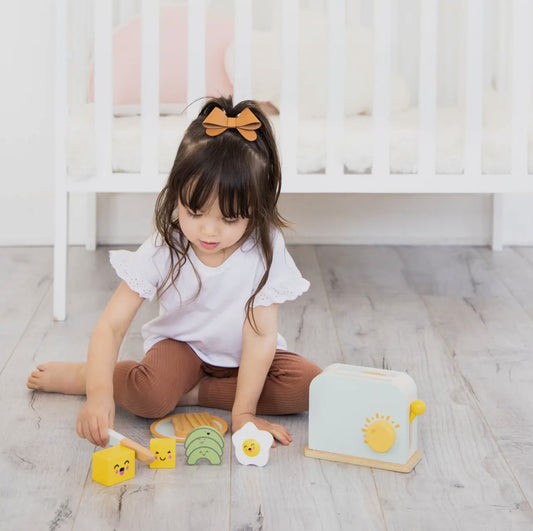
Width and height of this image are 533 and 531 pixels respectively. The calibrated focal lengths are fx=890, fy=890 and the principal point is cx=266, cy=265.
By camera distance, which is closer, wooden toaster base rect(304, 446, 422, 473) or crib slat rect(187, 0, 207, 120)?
wooden toaster base rect(304, 446, 422, 473)

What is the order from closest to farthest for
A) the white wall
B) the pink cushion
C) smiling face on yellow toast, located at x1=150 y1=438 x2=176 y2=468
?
1. smiling face on yellow toast, located at x1=150 y1=438 x2=176 y2=468
2. the pink cushion
3. the white wall

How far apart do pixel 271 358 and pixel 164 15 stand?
3.81 ft

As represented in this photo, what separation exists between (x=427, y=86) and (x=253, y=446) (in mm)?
916

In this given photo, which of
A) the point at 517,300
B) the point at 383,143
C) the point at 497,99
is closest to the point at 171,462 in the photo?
the point at 383,143

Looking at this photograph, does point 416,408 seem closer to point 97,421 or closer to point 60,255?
point 97,421

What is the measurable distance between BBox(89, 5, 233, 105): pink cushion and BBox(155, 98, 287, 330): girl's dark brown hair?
86 centimetres

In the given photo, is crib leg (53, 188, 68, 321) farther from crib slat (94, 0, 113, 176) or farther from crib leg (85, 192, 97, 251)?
crib leg (85, 192, 97, 251)

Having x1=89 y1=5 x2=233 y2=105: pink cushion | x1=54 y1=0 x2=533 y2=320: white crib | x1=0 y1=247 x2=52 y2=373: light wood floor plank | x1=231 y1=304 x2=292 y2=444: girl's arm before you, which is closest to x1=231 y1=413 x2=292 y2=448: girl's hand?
x1=231 y1=304 x2=292 y2=444: girl's arm

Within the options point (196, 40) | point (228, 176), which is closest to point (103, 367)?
point (228, 176)

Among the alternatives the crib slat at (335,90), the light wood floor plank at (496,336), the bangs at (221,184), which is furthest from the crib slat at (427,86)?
the bangs at (221,184)

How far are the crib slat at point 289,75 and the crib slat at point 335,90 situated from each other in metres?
0.07

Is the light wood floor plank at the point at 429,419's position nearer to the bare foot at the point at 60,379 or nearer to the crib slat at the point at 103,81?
the bare foot at the point at 60,379

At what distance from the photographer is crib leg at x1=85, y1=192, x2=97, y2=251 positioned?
2.36m

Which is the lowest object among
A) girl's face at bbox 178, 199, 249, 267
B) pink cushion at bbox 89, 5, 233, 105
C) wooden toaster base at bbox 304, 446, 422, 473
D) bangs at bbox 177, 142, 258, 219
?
wooden toaster base at bbox 304, 446, 422, 473
